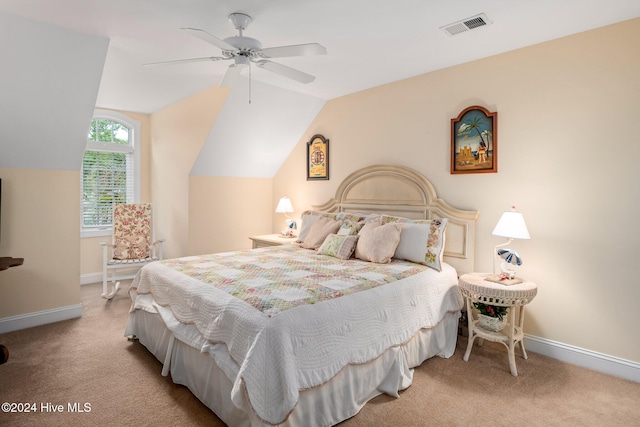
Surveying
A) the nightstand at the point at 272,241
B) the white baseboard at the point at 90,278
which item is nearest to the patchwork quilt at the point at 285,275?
the nightstand at the point at 272,241

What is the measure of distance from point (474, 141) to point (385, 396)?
7.74ft

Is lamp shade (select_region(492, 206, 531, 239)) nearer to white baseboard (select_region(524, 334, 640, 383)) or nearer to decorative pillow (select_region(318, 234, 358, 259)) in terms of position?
white baseboard (select_region(524, 334, 640, 383))

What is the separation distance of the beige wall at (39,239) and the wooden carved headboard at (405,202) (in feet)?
9.28

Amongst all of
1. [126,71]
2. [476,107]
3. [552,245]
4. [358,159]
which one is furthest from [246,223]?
[552,245]

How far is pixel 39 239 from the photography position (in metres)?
3.59

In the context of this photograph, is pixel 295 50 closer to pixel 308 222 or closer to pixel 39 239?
pixel 308 222

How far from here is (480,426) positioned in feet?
6.81

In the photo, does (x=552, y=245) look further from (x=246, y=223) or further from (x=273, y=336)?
(x=246, y=223)

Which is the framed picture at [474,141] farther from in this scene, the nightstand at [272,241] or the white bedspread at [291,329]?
the nightstand at [272,241]

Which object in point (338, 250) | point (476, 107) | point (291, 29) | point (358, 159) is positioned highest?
point (291, 29)

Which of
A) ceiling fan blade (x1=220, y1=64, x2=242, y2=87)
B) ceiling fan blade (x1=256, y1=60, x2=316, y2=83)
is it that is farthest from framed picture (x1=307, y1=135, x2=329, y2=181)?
ceiling fan blade (x1=220, y1=64, x2=242, y2=87)

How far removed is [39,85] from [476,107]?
3.79 metres

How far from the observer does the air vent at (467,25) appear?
2.53 meters

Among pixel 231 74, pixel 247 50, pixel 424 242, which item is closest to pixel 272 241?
pixel 424 242
